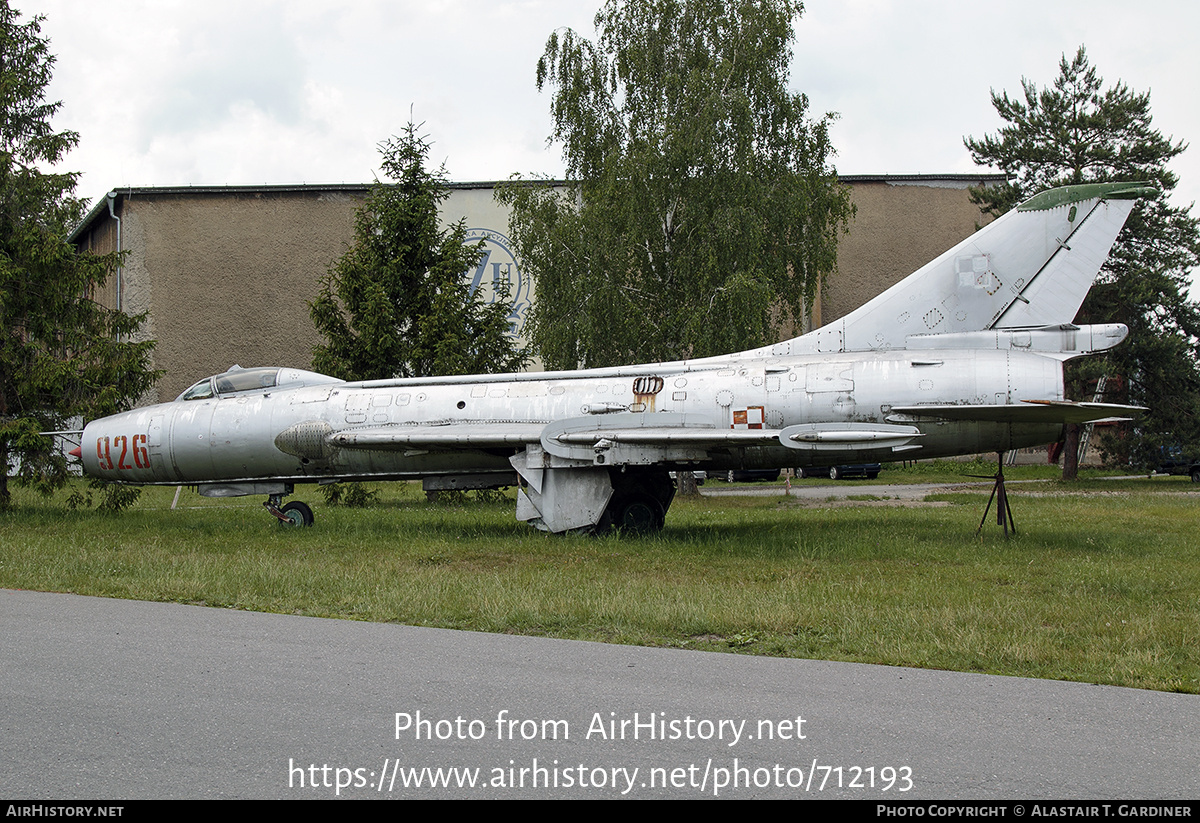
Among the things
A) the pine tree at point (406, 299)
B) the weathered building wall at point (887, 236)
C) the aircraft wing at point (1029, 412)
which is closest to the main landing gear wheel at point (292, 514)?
the pine tree at point (406, 299)

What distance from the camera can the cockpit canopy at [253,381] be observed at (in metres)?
15.3

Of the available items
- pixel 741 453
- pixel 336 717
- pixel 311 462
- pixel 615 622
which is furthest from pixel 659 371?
pixel 336 717

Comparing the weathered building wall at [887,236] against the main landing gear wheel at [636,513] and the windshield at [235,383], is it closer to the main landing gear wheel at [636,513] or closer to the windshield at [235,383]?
the main landing gear wheel at [636,513]

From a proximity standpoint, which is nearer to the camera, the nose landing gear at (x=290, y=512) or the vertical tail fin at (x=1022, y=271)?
the vertical tail fin at (x=1022, y=271)

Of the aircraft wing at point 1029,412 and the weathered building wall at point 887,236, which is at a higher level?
the weathered building wall at point 887,236

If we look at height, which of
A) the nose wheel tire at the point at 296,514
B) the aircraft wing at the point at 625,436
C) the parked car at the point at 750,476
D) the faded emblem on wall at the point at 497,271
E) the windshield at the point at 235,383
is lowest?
the parked car at the point at 750,476

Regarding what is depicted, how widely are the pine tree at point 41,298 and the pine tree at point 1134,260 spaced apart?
2498 cm

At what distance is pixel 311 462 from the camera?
1448 cm

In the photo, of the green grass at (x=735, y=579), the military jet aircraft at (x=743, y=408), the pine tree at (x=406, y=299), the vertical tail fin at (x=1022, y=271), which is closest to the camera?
the green grass at (x=735, y=579)

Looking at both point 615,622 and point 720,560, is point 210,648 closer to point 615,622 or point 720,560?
point 615,622

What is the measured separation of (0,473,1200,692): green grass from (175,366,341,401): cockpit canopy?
2147mm

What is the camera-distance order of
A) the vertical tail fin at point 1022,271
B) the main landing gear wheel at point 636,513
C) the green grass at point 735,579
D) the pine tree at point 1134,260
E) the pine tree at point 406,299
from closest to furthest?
the green grass at point 735,579 < the vertical tail fin at point 1022,271 < the main landing gear wheel at point 636,513 < the pine tree at point 406,299 < the pine tree at point 1134,260

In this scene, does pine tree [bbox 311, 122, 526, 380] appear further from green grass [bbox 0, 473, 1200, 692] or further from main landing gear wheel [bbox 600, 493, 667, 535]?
main landing gear wheel [bbox 600, 493, 667, 535]

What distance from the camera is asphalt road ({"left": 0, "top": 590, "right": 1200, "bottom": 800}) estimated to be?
154 inches
